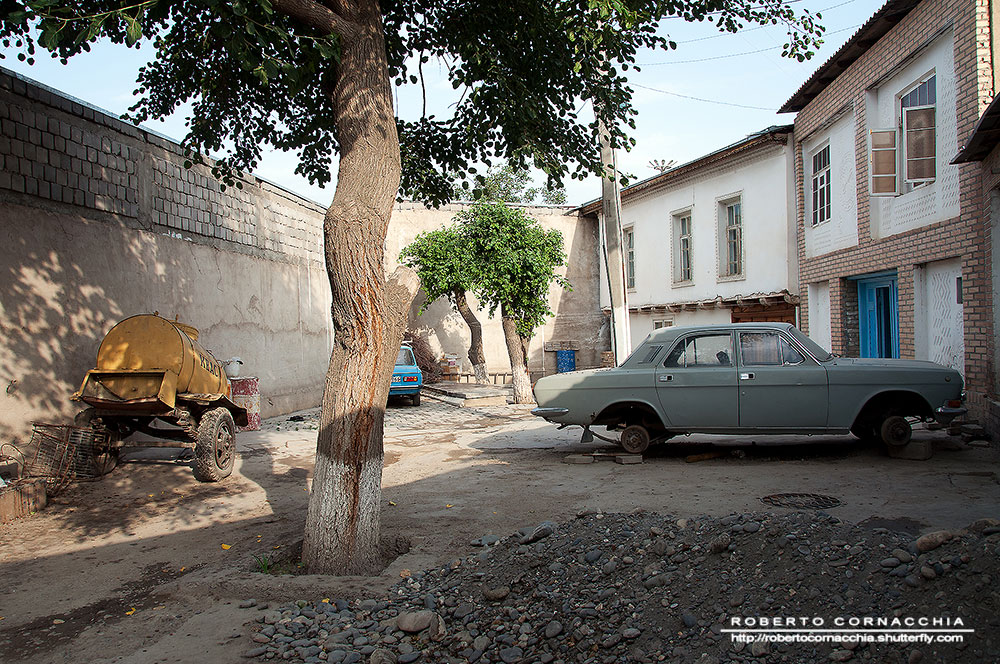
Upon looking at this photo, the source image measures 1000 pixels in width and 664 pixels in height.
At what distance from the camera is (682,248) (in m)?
20.5

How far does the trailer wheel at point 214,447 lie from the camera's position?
818 cm

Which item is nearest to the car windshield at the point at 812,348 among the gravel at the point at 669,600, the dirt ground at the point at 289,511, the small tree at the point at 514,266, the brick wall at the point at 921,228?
the dirt ground at the point at 289,511

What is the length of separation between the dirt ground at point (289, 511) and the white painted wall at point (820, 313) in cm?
505

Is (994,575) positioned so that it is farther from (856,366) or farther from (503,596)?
(856,366)

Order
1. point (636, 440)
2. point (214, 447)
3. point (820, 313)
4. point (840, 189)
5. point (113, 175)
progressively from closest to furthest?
1. point (214, 447)
2. point (636, 440)
3. point (113, 175)
4. point (840, 189)
5. point (820, 313)

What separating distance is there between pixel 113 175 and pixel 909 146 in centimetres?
1150

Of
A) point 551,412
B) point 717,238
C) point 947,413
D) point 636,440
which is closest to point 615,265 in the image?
point 551,412

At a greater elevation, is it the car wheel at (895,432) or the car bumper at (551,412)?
the car bumper at (551,412)

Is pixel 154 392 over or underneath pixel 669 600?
over

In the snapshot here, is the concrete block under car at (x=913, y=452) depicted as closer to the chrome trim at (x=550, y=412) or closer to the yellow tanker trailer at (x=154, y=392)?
the chrome trim at (x=550, y=412)

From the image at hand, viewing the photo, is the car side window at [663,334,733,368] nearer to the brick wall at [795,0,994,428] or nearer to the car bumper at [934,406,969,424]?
the car bumper at [934,406,969,424]

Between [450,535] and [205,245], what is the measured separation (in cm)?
867

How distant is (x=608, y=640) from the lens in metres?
3.65

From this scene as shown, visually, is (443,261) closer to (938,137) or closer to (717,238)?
(717,238)
